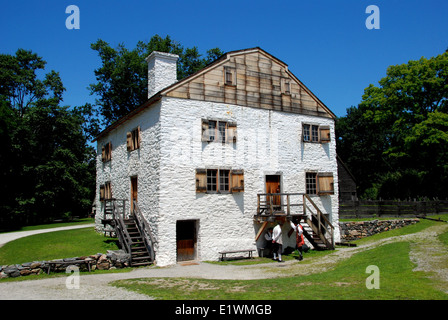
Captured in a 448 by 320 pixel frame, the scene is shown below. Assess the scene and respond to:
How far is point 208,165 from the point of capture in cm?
1719

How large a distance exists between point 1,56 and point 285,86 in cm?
3376

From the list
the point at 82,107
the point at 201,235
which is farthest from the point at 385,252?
the point at 82,107

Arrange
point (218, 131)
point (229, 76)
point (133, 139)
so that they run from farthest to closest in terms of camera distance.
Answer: point (133, 139) → point (229, 76) → point (218, 131)

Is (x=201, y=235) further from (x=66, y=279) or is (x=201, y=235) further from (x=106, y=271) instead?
(x=66, y=279)

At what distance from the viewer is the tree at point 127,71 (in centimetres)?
3931

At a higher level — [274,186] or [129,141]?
[129,141]

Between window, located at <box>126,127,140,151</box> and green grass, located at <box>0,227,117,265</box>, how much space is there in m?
5.13

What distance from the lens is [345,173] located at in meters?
37.0

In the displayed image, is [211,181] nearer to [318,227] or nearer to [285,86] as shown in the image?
[318,227]

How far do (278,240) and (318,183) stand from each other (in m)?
5.26

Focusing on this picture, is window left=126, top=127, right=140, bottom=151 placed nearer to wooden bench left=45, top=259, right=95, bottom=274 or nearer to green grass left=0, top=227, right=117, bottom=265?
green grass left=0, top=227, right=117, bottom=265

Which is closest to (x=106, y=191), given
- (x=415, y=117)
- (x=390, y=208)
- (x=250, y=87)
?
(x=250, y=87)

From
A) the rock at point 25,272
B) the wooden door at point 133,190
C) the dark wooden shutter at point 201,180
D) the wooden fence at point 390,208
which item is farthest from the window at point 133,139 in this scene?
the wooden fence at point 390,208
